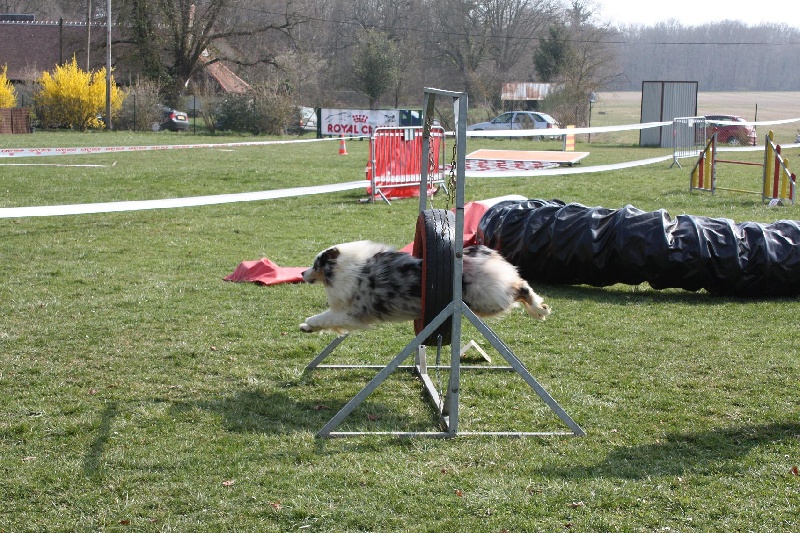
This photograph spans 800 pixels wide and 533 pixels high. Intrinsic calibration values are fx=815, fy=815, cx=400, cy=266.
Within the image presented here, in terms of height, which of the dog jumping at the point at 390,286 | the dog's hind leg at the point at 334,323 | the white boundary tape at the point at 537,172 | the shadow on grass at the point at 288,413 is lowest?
the shadow on grass at the point at 288,413

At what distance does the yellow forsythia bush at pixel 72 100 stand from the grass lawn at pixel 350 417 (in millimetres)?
38091

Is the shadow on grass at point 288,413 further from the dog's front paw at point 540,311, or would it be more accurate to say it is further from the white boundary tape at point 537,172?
the white boundary tape at point 537,172

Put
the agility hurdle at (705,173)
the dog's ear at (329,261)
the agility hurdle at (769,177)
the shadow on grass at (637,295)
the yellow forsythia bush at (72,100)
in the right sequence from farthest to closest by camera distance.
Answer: the yellow forsythia bush at (72,100) < the agility hurdle at (705,173) < the agility hurdle at (769,177) < the shadow on grass at (637,295) < the dog's ear at (329,261)

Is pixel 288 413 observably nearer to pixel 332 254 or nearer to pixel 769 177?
pixel 332 254

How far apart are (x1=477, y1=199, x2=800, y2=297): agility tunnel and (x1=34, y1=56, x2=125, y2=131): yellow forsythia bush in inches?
1644

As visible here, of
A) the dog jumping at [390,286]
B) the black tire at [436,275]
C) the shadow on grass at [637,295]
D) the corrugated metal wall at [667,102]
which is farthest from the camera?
the corrugated metal wall at [667,102]

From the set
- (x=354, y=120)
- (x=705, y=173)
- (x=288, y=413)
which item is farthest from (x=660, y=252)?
(x=354, y=120)

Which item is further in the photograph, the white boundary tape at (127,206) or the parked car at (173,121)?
the parked car at (173,121)

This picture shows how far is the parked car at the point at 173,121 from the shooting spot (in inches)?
1843

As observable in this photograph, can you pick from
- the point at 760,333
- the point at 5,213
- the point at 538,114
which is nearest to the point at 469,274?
the point at 760,333

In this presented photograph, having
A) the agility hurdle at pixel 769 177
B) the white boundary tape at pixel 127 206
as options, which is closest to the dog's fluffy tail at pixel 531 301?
the white boundary tape at pixel 127 206

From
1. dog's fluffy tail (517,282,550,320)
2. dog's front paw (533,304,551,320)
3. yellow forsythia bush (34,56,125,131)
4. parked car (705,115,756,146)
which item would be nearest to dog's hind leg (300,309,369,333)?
dog's fluffy tail (517,282,550,320)

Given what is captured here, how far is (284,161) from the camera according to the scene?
84.3ft

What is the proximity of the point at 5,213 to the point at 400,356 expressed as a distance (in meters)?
7.57
